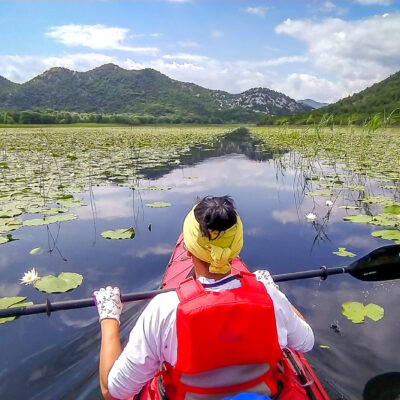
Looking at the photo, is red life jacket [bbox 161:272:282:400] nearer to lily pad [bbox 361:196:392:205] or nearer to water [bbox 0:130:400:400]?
water [bbox 0:130:400:400]

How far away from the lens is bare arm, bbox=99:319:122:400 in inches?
68.9

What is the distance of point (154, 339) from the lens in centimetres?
153

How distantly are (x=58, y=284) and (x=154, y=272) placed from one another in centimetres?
125

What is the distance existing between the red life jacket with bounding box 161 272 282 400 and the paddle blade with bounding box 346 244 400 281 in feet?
7.46

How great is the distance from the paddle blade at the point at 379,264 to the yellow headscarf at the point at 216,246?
2.34m

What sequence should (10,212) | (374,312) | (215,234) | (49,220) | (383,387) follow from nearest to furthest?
Result: (215,234)
(383,387)
(374,312)
(49,220)
(10,212)

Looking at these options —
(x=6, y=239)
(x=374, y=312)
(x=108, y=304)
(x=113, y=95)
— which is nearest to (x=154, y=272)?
(x=6, y=239)

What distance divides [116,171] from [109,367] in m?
9.59

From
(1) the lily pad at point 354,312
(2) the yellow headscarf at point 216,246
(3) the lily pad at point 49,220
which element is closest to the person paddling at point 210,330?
(2) the yellow headscarf at point 216,246

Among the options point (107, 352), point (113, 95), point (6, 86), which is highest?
point (6, 86)

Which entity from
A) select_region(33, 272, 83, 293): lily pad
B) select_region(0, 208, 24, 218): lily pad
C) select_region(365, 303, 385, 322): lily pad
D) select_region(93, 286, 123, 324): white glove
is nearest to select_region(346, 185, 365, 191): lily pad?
select_region(365, 303, 385, 322): lily pad

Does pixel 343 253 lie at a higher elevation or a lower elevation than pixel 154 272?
higher

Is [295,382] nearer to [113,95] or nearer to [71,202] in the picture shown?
[71,202]

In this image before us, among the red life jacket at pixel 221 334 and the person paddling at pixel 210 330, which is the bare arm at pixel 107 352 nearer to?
the person paddling at pixel 210 330
